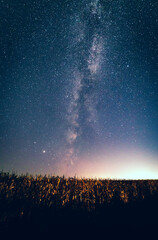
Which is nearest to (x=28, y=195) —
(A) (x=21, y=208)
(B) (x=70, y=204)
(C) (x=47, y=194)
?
(C) (x=47, y=194)

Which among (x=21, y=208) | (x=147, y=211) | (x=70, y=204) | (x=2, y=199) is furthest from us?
(x=147, y=211)

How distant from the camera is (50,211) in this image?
432 centimetres

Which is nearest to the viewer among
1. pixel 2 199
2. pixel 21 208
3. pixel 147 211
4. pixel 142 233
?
pixel 142 233

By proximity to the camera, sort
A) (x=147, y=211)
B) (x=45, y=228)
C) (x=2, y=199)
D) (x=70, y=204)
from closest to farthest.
Result: 1. (x=45, y=228)
2. (x=2, y=199)
3. (x=70, y=204)
4. (x=147, y=211)

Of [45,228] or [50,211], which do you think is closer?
[45,228]

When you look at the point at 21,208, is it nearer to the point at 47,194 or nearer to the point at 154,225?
the point at 47,194

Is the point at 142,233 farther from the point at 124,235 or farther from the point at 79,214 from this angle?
the point at 79,214

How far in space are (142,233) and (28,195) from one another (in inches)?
158

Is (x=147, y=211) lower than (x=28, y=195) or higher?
lower

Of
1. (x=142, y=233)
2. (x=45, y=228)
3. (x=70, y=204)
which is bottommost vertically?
(x=142, y=233)

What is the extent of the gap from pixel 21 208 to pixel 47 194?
1528 mm

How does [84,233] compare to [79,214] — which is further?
[79,214]

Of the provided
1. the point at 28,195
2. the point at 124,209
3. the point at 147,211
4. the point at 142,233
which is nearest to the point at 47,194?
the point at 28,195

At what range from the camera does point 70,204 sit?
505cm
